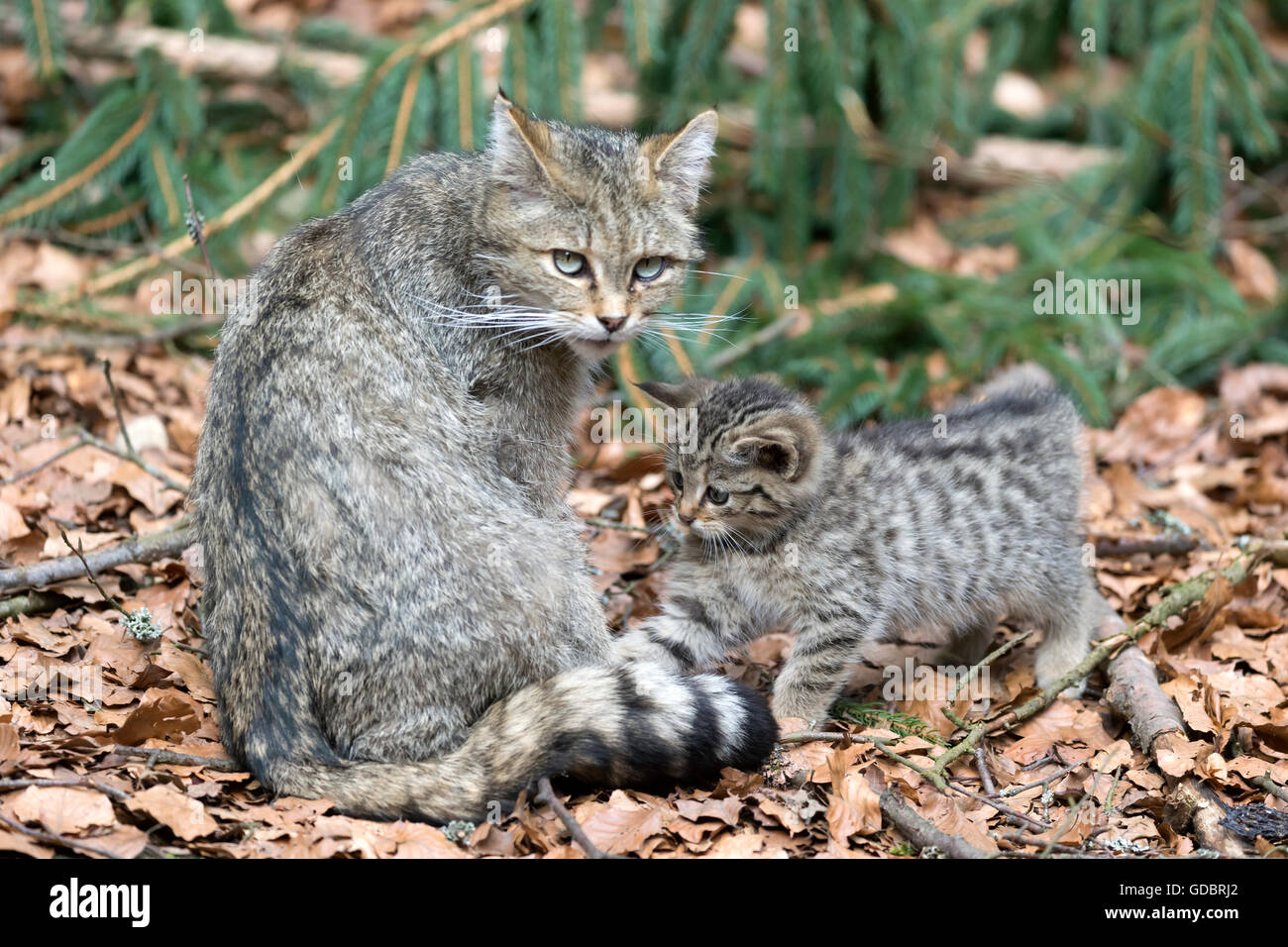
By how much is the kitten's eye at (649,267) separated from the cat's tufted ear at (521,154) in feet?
1.74

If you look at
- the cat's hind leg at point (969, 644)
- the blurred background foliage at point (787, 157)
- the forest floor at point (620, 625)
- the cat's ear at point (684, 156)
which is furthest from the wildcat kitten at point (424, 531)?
the blurred background foliage at point (787, 157)

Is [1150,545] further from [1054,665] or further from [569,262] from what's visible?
[569,262]

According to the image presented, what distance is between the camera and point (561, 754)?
14.9 feet

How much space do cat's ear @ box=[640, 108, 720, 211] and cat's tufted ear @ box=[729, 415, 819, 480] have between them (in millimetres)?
1170

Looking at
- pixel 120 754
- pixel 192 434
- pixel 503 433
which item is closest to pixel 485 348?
pixel 503 433

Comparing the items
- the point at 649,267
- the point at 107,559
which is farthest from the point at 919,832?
the point at 107,559

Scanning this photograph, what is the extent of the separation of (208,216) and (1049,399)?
16.9 feet

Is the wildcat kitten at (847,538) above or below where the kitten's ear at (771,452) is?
below

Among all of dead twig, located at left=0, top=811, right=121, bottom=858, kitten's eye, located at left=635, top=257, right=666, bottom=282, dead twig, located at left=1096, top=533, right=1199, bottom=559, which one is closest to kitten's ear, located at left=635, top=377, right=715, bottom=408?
kitten's eye, located at left=635, top=257, right=666, bottom=282

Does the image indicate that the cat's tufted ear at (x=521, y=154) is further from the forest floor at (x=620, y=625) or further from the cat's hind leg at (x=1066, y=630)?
the cat's hind leg at (x=1066, y=630)

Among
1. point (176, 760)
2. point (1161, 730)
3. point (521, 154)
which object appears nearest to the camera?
point (176, 760)

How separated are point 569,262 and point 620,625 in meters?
1.90

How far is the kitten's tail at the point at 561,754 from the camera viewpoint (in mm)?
4484

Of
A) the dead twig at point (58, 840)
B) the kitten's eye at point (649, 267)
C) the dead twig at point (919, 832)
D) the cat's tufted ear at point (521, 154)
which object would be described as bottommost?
the dead twig at point (919, 832)
